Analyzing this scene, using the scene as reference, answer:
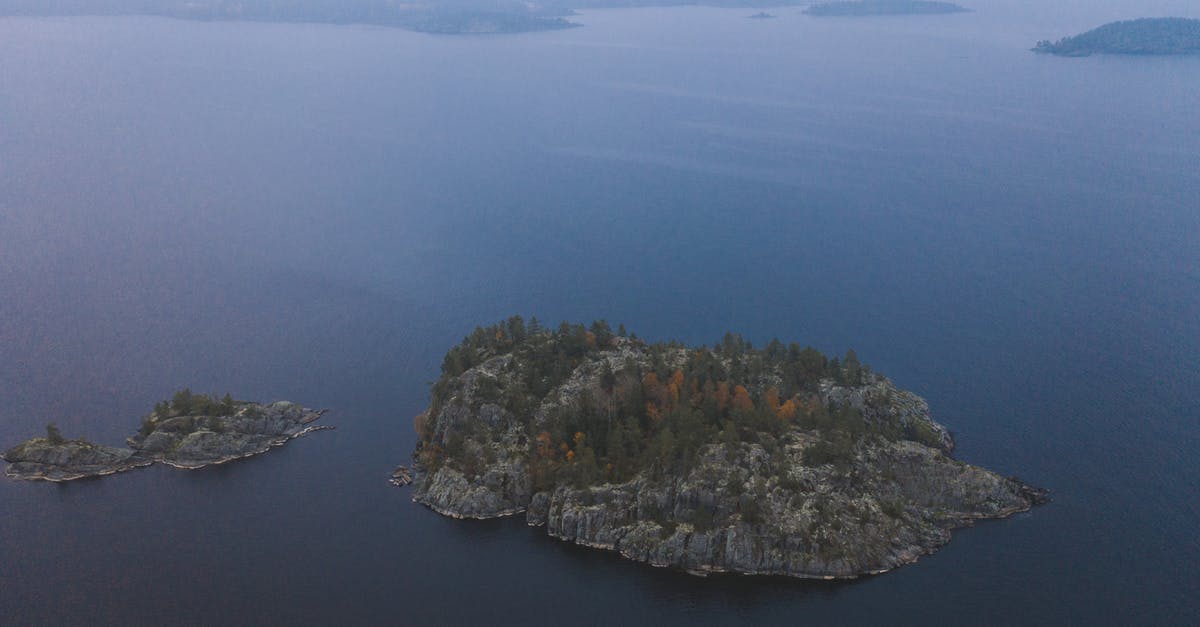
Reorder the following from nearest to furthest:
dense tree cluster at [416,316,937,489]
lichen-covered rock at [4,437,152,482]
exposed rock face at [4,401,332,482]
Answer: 1. dense tree cluster at [416,316,937,489]
2. lichen-covered rock at [4,437,152,482]
3. exposed rock face at [4,401,332,482]

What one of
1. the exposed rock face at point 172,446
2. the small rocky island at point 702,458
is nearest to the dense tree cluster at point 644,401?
the small rocky island at point 702,458

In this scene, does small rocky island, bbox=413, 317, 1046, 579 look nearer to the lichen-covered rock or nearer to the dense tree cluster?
the dense tree cluster

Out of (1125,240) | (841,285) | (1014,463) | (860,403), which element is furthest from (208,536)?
(1125,240)

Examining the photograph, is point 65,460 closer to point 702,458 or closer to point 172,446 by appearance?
point 172,446

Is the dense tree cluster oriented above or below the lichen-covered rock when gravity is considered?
above

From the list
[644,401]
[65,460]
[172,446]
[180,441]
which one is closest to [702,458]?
[644,401]

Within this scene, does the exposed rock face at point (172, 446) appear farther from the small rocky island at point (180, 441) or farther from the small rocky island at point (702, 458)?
the small rocky island at point (702, 458)

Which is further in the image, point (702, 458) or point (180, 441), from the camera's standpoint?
point (180, 441)

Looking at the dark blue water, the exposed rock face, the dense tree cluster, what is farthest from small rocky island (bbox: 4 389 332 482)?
the dense tree cluster
